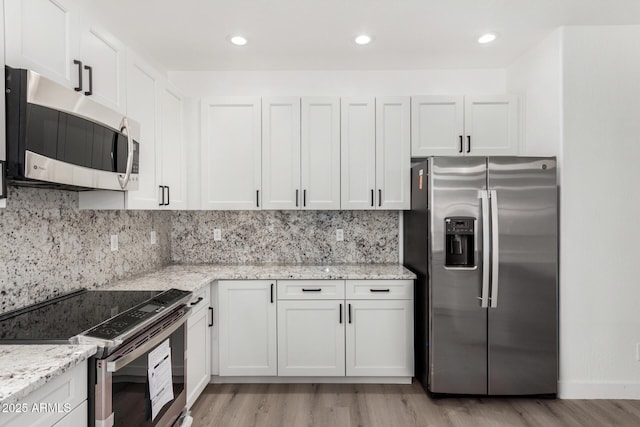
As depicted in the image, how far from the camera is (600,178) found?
2.50 metres

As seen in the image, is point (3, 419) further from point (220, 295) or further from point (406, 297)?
point (406, 297)

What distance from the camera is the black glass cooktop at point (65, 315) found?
1.38m

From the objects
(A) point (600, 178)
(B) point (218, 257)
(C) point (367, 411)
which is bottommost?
(C) point (367, 411)

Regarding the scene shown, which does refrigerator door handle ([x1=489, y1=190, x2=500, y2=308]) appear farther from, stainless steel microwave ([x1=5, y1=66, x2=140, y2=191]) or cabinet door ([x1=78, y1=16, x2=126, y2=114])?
cabinet door ([x1=78, y1=16, x2=126, y2=114])

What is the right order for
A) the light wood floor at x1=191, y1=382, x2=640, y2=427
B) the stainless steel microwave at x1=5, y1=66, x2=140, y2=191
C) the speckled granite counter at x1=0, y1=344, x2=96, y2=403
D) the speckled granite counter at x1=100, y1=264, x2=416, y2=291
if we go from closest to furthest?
the speckled granite counter at x1=0, y1=344, x2=96, y2=403 < the stainless steel microwave at x1=5, y1=66, x2=140, y2=191 < the light wood floor at x1=191, y1=382, x2=640, y2=427 < the speckled granite counter at x1=100, y1=264, x2=416, y2=291

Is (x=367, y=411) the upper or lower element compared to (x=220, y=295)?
lower

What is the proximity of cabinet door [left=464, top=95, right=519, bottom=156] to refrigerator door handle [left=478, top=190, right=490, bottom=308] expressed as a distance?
66 cm

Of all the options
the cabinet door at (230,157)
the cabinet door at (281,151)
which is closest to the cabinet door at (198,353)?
the cabinet door at (230,157)

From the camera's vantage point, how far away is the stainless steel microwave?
1254 millimetres

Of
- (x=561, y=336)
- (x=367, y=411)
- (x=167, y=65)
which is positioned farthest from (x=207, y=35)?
(x=561, y=336)

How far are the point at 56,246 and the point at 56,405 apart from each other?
3.58ft

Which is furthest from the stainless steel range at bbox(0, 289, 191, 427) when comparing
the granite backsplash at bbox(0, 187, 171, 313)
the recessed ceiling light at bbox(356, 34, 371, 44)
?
the recessed ceiling light at bbox(356, 34, 371, 44)

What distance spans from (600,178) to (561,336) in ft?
3.74

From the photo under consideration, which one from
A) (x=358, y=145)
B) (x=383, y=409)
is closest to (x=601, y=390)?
(x=383, y=409)
